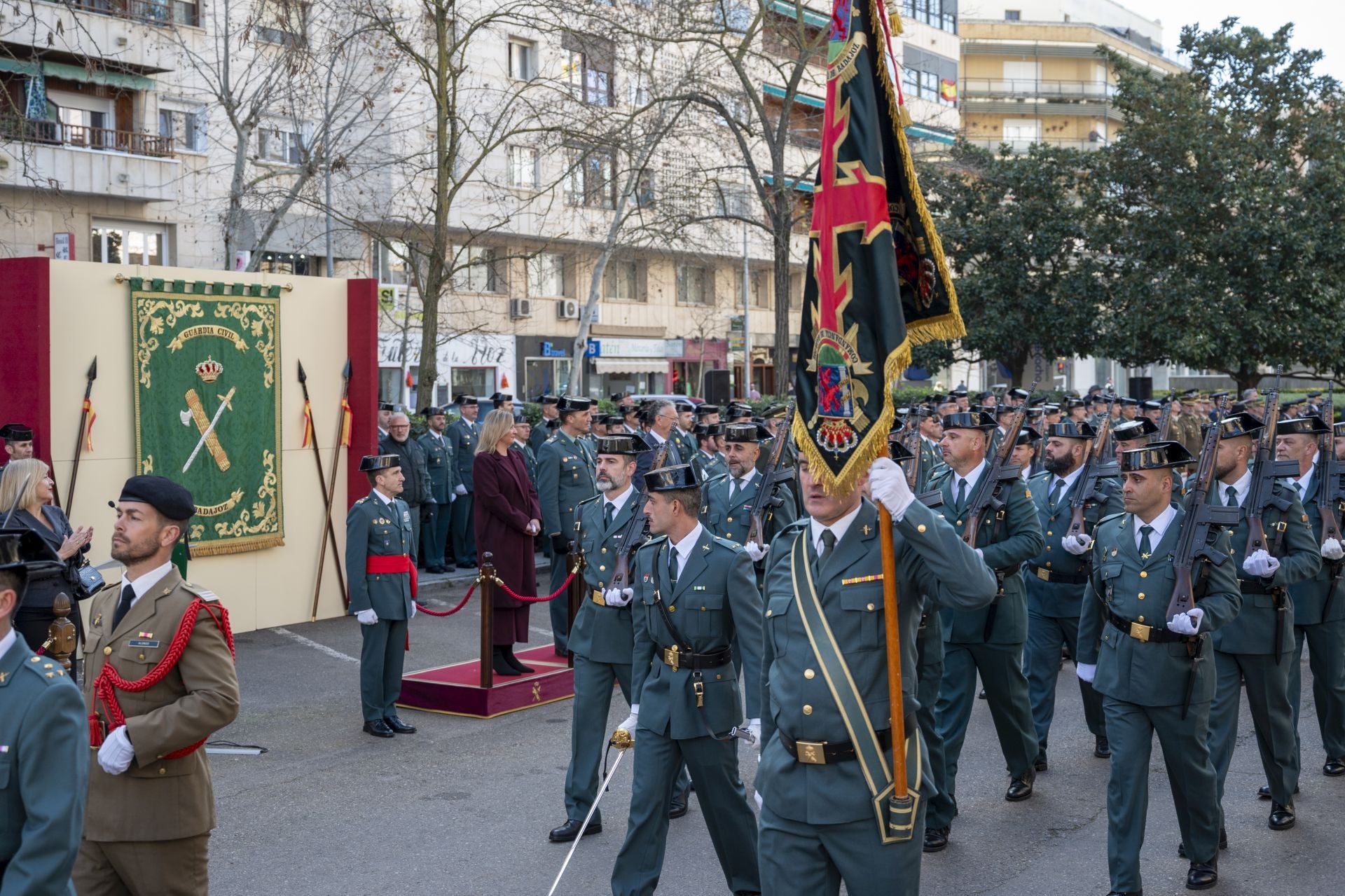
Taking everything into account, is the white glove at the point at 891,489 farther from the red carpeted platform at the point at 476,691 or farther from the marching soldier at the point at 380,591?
the red carpeted platform at the point at 476,691

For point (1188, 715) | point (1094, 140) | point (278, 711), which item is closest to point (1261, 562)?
point (1188, 715)

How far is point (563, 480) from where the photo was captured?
12258 mm

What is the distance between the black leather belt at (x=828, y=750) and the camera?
4441 mm

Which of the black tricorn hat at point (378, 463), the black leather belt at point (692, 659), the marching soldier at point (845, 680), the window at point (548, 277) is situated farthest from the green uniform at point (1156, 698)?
the window at point (548, 277)

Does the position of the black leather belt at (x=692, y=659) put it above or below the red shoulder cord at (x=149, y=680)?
below

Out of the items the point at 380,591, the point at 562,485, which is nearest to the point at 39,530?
the point at 380,591

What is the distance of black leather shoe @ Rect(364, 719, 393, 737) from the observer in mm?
9484

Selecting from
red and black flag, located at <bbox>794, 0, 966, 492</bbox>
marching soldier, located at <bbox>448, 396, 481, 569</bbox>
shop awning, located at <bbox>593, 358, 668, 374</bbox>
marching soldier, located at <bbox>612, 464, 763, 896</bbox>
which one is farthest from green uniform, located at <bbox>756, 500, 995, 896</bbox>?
shop awning, located at <bbox>593, 358, 668, 374</bbox>

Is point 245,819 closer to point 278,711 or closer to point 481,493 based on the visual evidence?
point 278,711

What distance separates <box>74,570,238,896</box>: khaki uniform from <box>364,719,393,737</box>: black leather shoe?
4.75m

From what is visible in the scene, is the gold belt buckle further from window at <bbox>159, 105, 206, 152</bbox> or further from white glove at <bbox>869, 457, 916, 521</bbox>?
window at <bbox>159, 105, 206, 152</bbox>

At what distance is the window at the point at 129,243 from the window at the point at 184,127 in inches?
85.6

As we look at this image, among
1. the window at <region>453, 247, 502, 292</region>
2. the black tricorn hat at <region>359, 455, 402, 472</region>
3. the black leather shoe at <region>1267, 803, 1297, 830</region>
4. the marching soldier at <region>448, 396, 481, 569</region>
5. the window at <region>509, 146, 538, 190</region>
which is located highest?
the window at <region>509, 146, 538, 190</region>

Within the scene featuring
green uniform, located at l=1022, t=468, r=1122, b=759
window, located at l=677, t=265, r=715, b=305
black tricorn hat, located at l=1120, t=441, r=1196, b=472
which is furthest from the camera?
window, located at l=677, t=265, r=715, b=305
